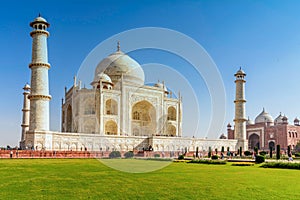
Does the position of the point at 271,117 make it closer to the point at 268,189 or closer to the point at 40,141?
the point at 40,141

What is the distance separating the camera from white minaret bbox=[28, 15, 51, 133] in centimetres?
2192

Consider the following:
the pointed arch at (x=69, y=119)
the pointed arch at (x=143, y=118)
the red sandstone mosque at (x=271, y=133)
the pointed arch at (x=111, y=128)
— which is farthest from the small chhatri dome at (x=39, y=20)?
the red sandstone mosque at (x=271, y=133)

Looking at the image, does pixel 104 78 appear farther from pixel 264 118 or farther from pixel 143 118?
pixel 264 118

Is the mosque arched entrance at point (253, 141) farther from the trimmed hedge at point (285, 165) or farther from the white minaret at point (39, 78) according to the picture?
the trimmed hedge at point (285, 165)

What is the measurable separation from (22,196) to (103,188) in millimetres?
1466

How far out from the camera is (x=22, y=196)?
519cm

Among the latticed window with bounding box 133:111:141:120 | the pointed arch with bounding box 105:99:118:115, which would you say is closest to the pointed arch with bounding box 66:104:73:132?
the pointed arch with bounding box 105:99:118:115

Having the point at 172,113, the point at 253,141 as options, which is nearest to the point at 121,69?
the point at 172,113

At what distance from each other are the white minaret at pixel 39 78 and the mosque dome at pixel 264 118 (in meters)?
30.7

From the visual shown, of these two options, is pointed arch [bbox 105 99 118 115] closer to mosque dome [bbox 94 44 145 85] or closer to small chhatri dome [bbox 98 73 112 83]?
small chhatri dome [bbox 98 73 112 83]

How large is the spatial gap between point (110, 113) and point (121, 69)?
5376 millimetres

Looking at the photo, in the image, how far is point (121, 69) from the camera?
32469 millimetres

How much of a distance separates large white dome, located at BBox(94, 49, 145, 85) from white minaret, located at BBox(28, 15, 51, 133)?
31.7ft

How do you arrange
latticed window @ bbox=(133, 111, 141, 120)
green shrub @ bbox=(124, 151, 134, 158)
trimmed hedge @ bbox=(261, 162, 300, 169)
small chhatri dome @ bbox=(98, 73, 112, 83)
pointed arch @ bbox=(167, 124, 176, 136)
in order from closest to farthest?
trimmed hedge @ bbox=(261, 162, 300, 169) < green shrub @ bbox=(124, 151, 134, 158) < small chhatri dome @ bbox=(98, 73, 112, 83) < latticed window @ bbox=(133, 111, 141, 120) < pointed arch @ bbox=(167, 124, 176, 136)
